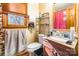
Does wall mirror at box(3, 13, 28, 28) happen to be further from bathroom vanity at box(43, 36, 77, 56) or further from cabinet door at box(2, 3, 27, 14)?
bathroom vanity at box(43, 36, 77, 56)

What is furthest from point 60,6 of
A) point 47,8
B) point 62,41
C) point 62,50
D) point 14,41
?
point 14,41

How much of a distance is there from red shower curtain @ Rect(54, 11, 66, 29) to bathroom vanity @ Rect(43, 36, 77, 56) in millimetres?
150

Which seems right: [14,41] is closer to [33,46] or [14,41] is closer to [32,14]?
[33,46]

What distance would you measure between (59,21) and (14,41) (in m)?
0.59

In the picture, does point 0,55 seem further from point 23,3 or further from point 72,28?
point 72,28

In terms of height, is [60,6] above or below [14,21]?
above

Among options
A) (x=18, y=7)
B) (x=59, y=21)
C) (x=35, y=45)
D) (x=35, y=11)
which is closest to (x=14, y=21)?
(x=18, y=7)

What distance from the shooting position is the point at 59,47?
71.3 inches

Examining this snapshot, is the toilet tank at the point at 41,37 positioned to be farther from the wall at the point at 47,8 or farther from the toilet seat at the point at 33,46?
the wall at the point at 47,8

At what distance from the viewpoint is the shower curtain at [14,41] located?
1805 millimetres

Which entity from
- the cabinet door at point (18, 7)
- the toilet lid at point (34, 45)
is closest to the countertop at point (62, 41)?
the toilet lid at point (34, 45)

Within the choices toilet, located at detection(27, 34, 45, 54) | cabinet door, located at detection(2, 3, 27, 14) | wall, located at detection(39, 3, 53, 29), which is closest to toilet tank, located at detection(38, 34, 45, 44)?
toilet, located at detection(27, 34, 45, 54)

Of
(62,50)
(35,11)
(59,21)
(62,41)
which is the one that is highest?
(35,11)

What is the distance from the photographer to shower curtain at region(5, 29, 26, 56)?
5.92 feet
